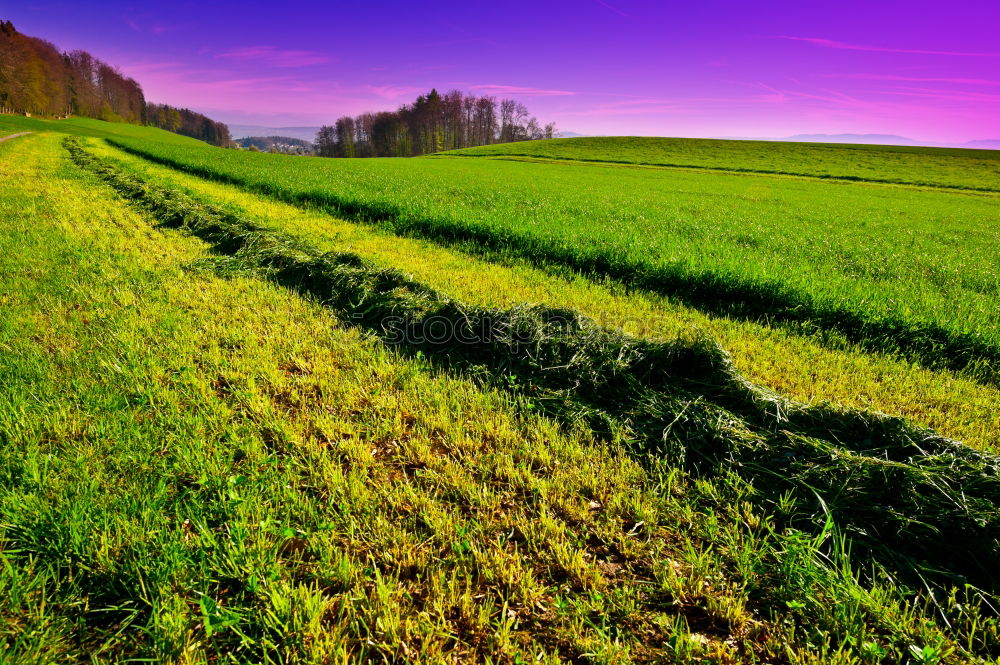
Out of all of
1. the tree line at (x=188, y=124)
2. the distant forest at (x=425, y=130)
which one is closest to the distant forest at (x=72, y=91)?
the tree line at (x=188, y=124)

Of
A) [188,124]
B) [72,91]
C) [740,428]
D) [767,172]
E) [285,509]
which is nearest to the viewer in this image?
[285,509]

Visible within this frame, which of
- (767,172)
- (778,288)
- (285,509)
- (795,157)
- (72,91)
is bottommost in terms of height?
(285,509)

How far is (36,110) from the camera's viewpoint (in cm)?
7962

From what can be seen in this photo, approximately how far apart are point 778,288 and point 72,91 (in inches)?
5644

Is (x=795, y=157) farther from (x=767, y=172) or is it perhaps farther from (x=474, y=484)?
(x=474, y=484)

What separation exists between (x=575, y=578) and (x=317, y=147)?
480 feet

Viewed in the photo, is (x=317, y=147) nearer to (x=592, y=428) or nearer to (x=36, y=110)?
(x=36, y=110)

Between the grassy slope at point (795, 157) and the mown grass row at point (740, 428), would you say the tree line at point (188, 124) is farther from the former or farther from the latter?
the mown grass row at point (740, 428)

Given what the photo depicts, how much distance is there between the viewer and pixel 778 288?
6.33m

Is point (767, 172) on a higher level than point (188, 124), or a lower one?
lower

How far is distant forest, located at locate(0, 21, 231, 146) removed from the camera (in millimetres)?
75000

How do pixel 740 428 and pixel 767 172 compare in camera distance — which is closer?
pixel 740 428

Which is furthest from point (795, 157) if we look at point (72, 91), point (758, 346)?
point (72, 91)

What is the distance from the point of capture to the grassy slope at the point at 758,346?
394 cm
